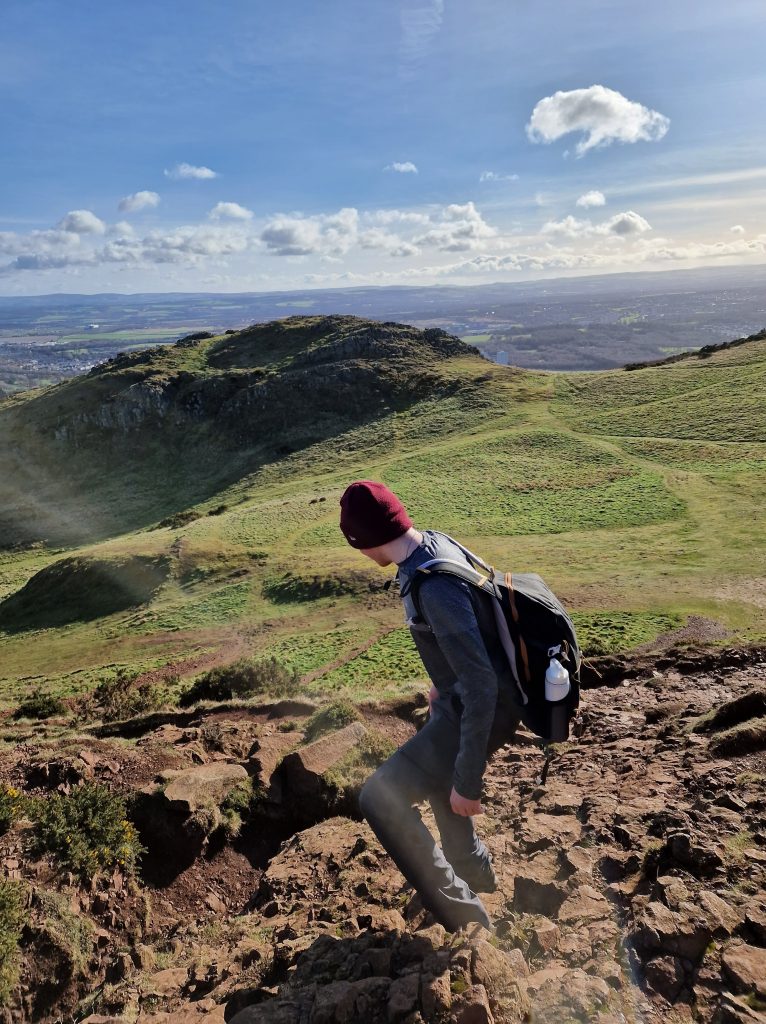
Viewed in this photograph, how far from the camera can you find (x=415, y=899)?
4.38 meters

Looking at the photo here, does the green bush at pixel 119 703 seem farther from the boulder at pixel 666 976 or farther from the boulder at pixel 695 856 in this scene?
the boulder at pixel 666 976

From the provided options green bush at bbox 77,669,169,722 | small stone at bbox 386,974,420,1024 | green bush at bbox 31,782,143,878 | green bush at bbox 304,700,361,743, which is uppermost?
small stone at bbox 386,974,420,1024

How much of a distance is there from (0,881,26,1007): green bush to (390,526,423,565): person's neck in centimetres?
395

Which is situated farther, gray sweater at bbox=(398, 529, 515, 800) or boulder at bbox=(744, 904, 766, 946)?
gray sweater at bbox=(398, 529, 515, 800)

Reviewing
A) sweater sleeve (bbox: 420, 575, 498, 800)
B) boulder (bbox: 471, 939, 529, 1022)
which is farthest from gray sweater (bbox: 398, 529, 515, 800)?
boulder (bbox: 471, 939, 529, 1022)

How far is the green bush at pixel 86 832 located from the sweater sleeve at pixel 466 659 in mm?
4054

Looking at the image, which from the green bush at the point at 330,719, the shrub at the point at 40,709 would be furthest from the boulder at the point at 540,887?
the shrub at the point at 40,709

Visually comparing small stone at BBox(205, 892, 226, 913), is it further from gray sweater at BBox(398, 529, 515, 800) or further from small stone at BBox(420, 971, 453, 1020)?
gray sweater at BBox(398, 529, 515, 800)

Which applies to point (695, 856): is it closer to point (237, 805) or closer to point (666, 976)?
point (666, 976)

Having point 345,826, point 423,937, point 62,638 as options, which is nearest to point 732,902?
point 423,937

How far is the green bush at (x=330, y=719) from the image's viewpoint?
892cm

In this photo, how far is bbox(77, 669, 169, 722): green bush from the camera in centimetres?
1206

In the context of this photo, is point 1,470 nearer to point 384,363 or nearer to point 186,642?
point 384,363

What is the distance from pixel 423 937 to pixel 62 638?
28294 mm
